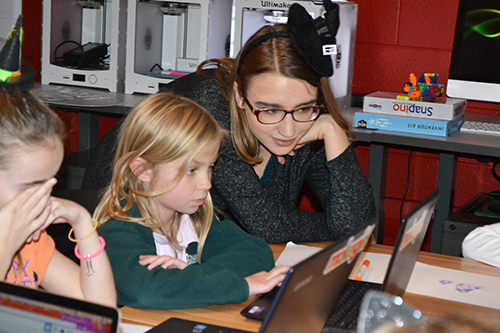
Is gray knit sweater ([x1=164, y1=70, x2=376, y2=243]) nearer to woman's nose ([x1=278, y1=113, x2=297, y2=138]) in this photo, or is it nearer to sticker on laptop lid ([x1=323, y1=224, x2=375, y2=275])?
woman's nose ([x1=278, y1=113, x2=297, y2=138])

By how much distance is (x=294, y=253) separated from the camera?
1.38 m

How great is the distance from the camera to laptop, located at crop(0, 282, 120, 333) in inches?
21.9

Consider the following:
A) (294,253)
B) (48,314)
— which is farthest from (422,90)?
(48,314)

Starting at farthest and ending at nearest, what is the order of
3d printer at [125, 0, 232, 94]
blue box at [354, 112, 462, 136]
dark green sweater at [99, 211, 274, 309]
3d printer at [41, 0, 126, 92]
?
1. 3d printer at [41, 0, 126, 92]
2. 3d printer at [125, 0, 232, 94]
3. blue box at [354, 112, 462, 136]
4. dark green sweater at [99, 211, 274, 309]

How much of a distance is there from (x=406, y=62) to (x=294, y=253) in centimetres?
180

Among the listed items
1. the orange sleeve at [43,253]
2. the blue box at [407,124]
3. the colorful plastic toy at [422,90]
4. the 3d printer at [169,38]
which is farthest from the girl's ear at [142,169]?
the 3d printer at [169,38]

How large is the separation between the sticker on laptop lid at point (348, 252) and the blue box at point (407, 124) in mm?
1510

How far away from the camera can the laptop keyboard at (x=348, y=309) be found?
99cm

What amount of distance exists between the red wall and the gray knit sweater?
4.69 ft

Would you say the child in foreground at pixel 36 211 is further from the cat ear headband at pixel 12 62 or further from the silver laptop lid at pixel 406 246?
the silver laptop lid at pixel 406 246

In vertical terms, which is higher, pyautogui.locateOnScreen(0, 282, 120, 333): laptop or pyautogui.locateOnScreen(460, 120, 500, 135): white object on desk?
pyautogui.locateOnScreen(460, 120, 500, 135): white object on desk

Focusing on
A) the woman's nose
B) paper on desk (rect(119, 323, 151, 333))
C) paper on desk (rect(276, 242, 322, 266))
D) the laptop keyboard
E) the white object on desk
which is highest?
the woman's nose

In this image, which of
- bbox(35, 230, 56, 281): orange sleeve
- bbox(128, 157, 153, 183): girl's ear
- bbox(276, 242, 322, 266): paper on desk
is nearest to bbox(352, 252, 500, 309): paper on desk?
bbox(276, 242, 322, 266): paper on desk

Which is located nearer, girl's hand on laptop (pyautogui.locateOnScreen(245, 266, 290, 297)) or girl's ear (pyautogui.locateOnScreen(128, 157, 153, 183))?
girl's hand on laptop (pyautogui.locateOnScreen(245, 266, 290, 297))
